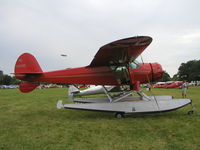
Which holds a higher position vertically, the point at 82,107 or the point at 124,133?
the point at 82,107

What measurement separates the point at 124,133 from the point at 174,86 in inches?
1341

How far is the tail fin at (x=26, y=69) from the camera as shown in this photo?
22.7 feet

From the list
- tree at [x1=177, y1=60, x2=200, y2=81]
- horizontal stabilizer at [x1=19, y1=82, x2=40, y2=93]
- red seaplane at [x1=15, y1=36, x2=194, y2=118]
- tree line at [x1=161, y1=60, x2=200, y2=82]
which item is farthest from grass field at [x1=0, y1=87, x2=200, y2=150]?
tree at [x1=177, y1=60, x2=200, y2=81]

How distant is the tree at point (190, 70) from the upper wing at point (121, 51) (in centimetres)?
7193

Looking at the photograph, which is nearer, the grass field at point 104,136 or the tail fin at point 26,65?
the grass field at point 104,136

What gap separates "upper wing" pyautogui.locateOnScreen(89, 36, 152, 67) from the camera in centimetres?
499

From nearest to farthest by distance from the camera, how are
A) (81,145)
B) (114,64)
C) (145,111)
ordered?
(81,145) → (145,111) → (114,64)

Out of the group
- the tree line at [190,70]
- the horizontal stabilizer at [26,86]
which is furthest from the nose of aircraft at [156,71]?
the tree line at [190,70]

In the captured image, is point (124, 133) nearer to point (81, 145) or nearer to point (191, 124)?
point (81, 145)

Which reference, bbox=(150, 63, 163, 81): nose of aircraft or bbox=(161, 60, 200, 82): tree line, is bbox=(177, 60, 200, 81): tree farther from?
bbox=(150, 63, 163, 81): nose of aircraft

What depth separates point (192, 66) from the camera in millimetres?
71188

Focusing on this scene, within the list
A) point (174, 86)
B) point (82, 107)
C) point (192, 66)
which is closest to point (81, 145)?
point (82, 107)

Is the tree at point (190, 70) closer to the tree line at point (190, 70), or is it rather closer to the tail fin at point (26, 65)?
the tree line at point (190, 70)

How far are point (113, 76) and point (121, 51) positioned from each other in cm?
139
